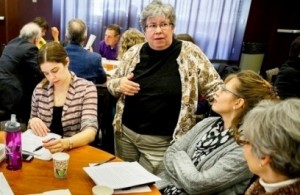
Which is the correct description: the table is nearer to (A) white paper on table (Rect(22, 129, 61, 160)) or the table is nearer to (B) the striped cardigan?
(A) white paper on table (Rect(22, 129, 61, 160))

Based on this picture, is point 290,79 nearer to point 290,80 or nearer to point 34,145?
point 290,80

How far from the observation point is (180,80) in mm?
1909

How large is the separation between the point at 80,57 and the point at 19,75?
23.6 inches

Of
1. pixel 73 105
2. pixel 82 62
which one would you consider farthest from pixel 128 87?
pixel 82 62

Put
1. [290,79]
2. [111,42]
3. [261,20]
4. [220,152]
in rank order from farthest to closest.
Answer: [261,20], [111,42], [290,79], [220,152]

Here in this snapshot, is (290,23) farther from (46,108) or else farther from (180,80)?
(46,108)

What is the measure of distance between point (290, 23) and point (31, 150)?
17.6ft

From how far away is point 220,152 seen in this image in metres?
1.53

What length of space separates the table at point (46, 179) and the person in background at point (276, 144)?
50 centimetres

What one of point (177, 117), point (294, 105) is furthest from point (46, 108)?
point (294, 105)

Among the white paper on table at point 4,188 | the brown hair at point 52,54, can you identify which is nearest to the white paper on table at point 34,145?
the white paper on table at point 4,188

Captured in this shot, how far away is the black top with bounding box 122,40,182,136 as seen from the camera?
1.91 m

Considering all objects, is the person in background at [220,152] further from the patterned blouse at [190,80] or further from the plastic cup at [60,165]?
the plastic cup at [60,165]

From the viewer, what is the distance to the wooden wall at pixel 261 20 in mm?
4883
